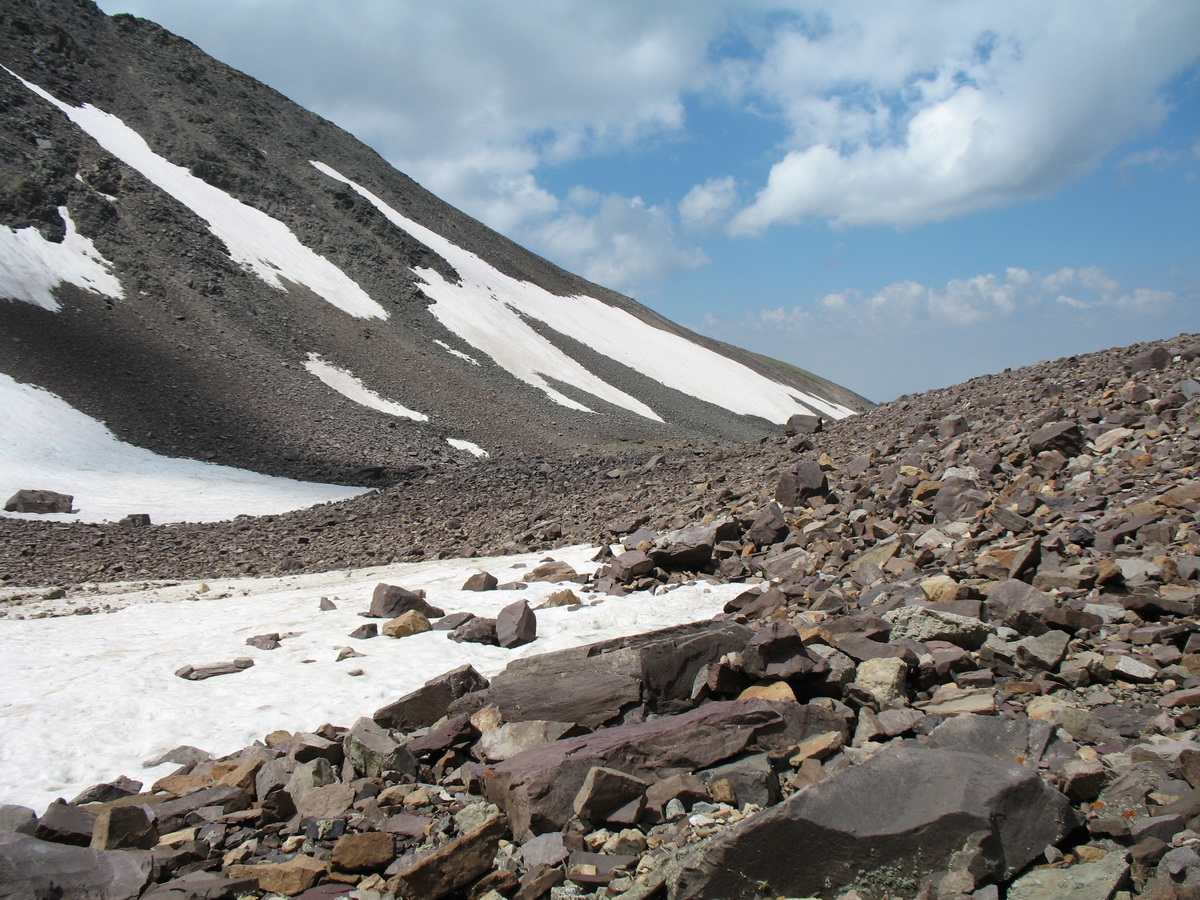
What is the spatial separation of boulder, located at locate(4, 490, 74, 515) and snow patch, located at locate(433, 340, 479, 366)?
104ft

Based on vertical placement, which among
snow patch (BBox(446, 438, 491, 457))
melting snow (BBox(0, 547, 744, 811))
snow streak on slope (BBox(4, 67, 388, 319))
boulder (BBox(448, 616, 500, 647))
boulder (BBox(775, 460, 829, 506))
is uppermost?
snow streak on slope (BBox(4, 67, 388, 319))

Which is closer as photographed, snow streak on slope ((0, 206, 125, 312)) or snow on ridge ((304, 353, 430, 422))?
snow streak on slope ((0, 206, 125, 312))

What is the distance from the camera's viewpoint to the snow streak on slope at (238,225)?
167ft

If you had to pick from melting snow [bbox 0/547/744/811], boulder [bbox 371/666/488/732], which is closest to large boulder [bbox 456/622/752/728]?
boulder [bbox 371/666/488/732]

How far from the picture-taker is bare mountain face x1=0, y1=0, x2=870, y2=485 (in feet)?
110

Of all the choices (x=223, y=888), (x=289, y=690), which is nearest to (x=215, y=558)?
(x=289, y=690)

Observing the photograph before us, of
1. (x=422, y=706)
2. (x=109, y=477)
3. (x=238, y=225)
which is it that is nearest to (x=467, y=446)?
(x=109, y=477)

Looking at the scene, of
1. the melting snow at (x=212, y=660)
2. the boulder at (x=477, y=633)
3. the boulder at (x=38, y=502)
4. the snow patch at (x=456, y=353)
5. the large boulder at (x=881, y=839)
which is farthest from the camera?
the snow patch at (x=456, y=353)

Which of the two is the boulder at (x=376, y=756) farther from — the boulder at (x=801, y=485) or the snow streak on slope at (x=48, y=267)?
the snow streak on slope at (x=48, y=267)

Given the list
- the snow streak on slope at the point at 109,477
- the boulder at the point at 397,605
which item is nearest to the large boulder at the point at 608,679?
the boulder at the point at 397,605

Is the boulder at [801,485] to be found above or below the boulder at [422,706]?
above

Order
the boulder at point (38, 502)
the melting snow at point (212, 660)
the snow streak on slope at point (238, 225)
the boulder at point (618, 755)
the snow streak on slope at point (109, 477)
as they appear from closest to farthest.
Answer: the boulder at point (618, 755)
the melting snow at point (212, 660)
the boulder at point (38, 502)
the snow streak on slope at point (109, 477)
the snow streak on slope at point (238, 225)

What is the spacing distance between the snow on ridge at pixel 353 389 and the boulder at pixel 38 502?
763 inches

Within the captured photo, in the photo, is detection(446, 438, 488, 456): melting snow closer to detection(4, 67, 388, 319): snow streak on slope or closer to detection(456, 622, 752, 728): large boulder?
detection(4, 67, 388, 319): snow streak on slope
